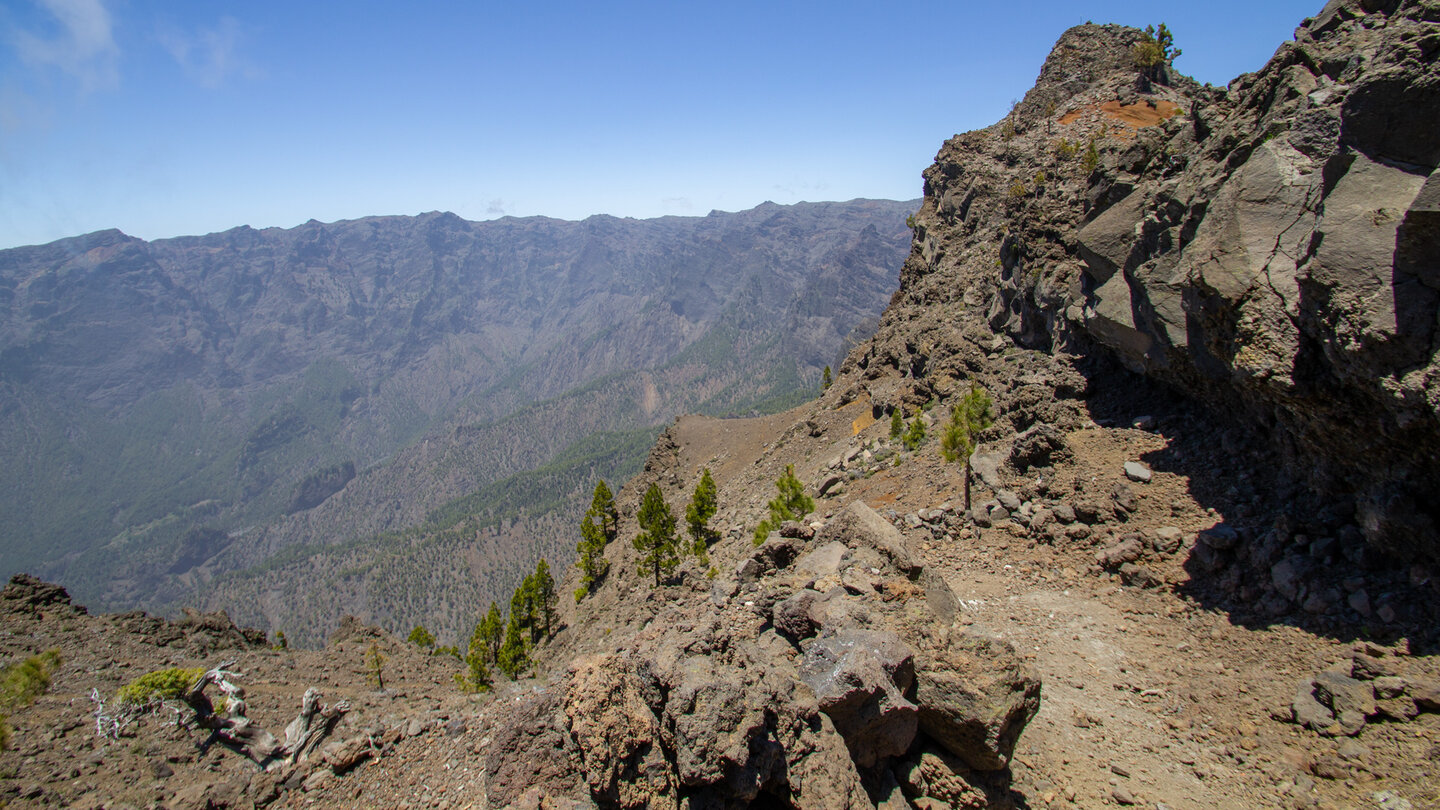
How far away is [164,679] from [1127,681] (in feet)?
100

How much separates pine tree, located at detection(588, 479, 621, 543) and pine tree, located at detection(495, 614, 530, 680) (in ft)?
50.6

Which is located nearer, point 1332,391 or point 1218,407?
point 1332,391

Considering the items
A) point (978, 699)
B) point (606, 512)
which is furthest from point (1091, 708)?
point (606, 512)

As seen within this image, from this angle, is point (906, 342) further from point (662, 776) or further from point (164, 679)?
point (164, 679)

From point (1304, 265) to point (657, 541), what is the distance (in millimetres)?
36587

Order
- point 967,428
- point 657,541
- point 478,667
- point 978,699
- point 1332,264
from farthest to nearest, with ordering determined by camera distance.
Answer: point 657,541, point 478,667, point 967,428, point 1332,264, point 978,699

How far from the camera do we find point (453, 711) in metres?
14.0

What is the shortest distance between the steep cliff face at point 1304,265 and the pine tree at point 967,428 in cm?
131

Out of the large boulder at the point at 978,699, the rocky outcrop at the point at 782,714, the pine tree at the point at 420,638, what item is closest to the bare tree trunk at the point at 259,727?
the rocky outcrop at the point at 782,714

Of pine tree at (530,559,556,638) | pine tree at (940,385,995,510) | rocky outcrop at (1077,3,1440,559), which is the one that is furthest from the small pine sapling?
rocky outcrop at (1077,3,1440,559)


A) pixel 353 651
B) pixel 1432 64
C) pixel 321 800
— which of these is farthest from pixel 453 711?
pixel 353 651

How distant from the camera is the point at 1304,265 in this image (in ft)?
39.4

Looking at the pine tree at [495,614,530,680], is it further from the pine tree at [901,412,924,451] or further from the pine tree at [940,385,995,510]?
the pine tree at [940,385,995,510]

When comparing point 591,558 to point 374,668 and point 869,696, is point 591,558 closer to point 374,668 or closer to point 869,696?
point 374,668
